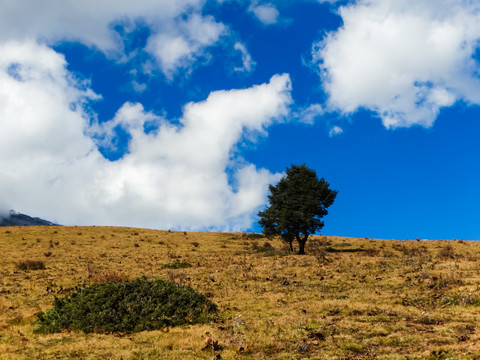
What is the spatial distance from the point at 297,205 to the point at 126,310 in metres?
30.1

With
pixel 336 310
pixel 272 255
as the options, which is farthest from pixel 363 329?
pixel 272 255

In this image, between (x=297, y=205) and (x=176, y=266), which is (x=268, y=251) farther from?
(x=176, y=266)

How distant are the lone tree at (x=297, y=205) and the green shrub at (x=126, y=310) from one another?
2681 centimetres

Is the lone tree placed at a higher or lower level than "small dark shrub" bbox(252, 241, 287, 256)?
higher

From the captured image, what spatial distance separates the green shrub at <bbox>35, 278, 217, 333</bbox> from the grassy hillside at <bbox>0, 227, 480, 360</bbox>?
0.61 m

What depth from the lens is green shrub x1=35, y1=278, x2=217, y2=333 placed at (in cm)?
1293

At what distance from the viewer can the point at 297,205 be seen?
41.5 m

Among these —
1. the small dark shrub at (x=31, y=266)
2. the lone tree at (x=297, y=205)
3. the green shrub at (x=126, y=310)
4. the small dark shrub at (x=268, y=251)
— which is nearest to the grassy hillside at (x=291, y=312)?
the small dark shrub at (x=31, y=266)

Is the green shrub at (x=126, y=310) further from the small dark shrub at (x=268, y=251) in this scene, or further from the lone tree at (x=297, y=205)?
the lone tree at (x=297, y=205)

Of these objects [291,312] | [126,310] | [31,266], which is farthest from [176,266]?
[291,312]

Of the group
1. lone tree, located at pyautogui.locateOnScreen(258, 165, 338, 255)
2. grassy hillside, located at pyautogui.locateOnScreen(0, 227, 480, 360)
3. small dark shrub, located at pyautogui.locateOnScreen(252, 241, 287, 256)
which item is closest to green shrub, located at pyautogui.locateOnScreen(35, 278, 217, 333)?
grassy hillside, located at pyautogui.locateOnScreen(0, 227, 480, 360)

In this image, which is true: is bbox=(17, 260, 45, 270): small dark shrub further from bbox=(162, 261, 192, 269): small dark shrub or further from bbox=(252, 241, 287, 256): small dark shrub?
bbox=(252, 241, 287, 256): small dark shrub

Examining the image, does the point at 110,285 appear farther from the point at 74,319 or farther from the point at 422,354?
the point at 422,354

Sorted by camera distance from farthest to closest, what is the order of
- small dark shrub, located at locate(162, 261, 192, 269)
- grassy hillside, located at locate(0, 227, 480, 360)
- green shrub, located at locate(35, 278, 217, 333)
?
small dark shrub, located at locate(162, 261, 192, 269) < green shrub, located at locate(35, 278, 217, 333) < grassy hillside, located at locate(0, 227, 480, 360)
